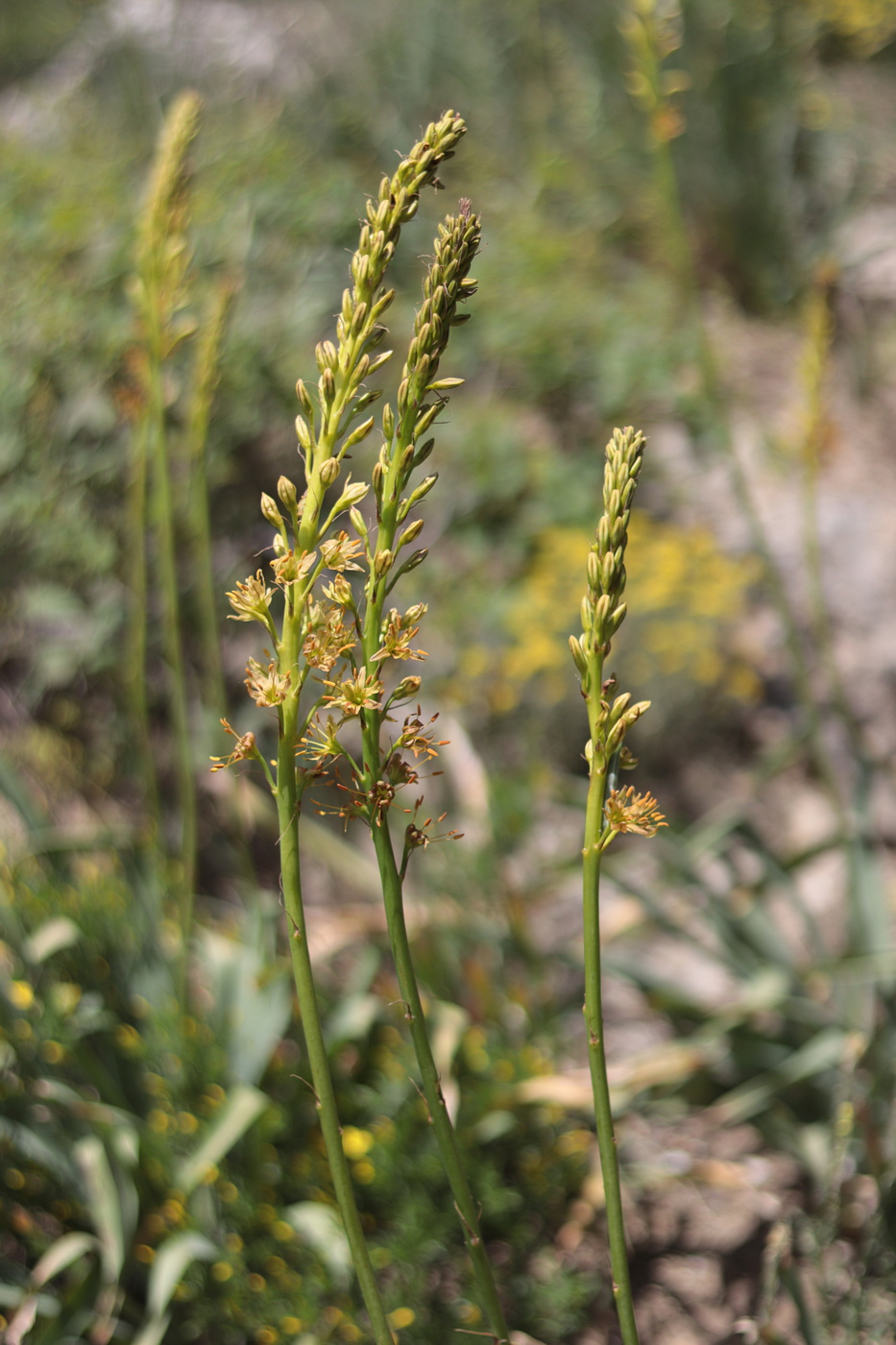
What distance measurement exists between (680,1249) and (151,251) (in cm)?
251

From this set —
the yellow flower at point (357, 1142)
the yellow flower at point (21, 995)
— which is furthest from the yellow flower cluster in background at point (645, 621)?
the yellow flower at point (21, 995)

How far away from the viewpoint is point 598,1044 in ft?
2.81

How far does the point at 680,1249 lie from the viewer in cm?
242

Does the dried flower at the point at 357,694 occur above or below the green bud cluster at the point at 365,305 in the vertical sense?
below

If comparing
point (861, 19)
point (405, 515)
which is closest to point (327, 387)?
point (405, 515)

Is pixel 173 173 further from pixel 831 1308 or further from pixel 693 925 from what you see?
pixel 693 925

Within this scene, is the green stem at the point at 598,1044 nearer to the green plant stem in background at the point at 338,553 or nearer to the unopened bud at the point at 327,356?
the green plant stem in background at the point at 338,553

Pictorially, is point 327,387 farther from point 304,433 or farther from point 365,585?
point 365,585

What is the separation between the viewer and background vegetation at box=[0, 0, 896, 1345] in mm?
2141

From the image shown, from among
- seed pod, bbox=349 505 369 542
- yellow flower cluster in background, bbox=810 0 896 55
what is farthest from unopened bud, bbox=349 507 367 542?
yellow flower cluster in background, bbox=810 0 896 55

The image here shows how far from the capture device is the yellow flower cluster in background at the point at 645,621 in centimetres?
375

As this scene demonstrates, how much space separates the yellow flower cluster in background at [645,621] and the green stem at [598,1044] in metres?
2.81

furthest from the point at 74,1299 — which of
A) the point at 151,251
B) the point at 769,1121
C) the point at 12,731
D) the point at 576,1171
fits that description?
the point at 12,731

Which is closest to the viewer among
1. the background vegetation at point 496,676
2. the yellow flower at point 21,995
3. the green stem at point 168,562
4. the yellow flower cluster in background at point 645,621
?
the green stem at point 168,562
